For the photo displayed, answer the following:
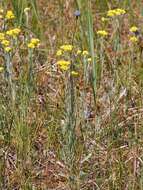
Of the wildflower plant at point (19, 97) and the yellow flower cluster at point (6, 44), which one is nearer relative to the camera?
the wildflower plant at point (19, 97)

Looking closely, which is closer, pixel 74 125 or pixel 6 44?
pixel 74 125

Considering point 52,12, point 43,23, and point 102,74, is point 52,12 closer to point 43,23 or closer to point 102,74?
point 43,23

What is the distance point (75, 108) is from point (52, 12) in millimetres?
1233

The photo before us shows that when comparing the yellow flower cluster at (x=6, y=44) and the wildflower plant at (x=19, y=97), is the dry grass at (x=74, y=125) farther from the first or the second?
the yellow flower cluster at (x=6, y=44)

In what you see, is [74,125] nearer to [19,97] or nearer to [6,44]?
[19,97]

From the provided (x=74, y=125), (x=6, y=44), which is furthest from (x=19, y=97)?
(x=74, y=125)

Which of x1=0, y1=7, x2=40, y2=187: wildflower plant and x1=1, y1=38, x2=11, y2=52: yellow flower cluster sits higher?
x1=1, y1=38, x2=11, y2=52: yellow flower cluster

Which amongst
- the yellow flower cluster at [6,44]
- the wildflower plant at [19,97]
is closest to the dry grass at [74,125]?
the wildflower plant at [19,97]

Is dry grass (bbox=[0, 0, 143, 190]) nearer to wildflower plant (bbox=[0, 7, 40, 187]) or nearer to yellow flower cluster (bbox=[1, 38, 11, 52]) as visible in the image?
wildflower plant (bbox=[0, 7, 40, 187])

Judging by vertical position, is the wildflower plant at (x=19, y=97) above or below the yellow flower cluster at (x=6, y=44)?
below

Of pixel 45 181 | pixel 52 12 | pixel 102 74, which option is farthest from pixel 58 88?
pixel 52 12

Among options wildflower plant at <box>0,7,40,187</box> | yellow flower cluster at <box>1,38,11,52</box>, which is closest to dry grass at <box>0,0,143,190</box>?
wildflower plant at <box>0,7,40,187</box>

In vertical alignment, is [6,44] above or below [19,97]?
above

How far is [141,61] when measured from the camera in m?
2.74
